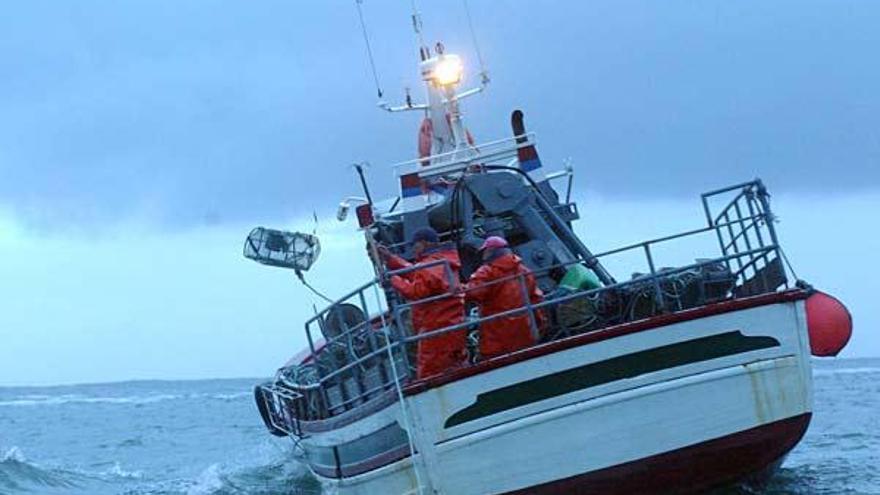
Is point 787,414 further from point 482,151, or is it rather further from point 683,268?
point 482,151

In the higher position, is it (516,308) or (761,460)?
(516,308)

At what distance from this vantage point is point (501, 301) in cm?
1084

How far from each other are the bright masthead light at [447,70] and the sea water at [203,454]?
521 cm

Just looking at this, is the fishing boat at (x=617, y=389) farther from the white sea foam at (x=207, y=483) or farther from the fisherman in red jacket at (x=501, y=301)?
the white sea foam at (x=207, y=483)

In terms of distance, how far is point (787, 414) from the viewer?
10.8 meters

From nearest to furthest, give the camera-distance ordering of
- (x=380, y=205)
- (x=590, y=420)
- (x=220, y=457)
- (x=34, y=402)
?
1. (x=590, y=420)
2. (x=380, y=205)
3. (x=220, y=457)
4. (x=34, y=402)

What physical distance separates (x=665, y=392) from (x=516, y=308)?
138cm

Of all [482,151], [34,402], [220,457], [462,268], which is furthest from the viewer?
[34,402]

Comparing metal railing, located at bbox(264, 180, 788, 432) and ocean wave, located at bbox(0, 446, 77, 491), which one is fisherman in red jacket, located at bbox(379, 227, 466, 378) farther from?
ocean wave, located at bbox(0, 446, 77, 491)

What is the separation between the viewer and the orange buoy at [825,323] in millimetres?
10898

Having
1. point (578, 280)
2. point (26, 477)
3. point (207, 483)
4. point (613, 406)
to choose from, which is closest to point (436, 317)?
point (613, 406)

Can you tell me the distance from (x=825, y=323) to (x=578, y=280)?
254cm

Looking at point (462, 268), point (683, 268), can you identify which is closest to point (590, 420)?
point (683, 268)

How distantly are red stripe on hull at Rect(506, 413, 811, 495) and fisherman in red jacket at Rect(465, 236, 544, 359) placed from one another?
3.91 feet
